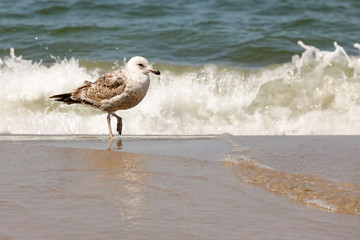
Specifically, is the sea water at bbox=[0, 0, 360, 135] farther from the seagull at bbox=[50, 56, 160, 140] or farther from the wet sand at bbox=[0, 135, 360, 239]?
the wet sand at bbox=[0, 135, 360, 239]

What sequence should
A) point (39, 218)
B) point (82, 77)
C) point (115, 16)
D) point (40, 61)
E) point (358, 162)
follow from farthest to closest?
point (115, 16), point (40, 61), point (82, 77), point (358, 162), point (39, 218)

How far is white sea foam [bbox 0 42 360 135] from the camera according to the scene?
8.61m

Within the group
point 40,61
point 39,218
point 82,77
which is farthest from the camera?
point 40,61

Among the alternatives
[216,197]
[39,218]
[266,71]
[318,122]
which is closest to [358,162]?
[216,197]

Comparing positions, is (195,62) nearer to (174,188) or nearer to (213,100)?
(213,100)

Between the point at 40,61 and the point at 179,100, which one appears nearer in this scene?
the point at 179,100

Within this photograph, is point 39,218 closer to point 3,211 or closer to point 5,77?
point 3,211

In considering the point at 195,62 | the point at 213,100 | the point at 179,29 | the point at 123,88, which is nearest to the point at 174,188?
the point at 123,88

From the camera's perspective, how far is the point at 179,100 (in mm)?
9141

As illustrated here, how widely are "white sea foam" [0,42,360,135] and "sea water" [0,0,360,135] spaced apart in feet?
0.05

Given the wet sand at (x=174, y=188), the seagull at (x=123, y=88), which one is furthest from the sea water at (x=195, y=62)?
the wet sand at (x=174, y=188)

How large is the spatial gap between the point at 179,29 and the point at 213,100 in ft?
11.0

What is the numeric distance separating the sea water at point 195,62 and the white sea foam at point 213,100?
0.01 meters

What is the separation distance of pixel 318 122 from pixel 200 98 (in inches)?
63.9
